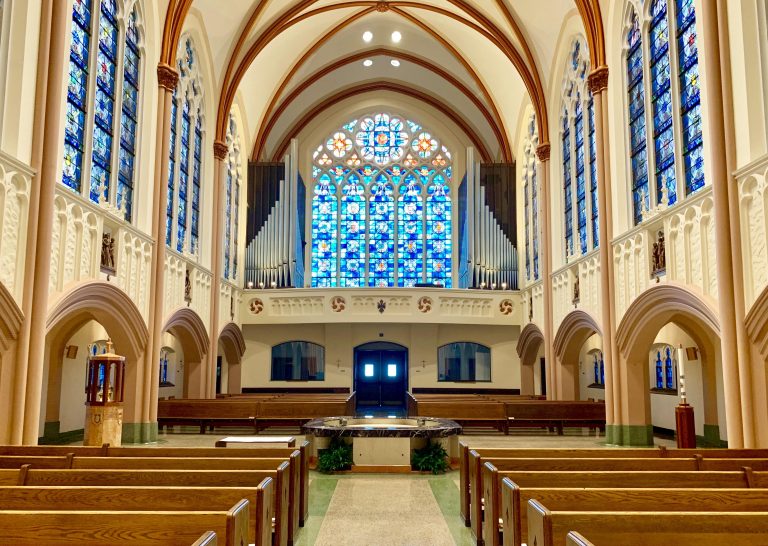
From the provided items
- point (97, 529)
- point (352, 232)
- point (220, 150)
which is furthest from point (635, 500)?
point (352, 232)

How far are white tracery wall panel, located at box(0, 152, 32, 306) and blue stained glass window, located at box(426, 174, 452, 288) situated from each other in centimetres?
1670

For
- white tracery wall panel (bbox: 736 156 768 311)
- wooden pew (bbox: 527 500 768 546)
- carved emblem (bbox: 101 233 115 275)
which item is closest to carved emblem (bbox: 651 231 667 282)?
white tracery wall panel (bbox: 736 156 768 311)

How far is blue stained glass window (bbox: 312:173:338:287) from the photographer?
2455 cm

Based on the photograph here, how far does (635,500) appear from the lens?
14.8 feet

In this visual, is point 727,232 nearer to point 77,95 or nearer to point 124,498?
point 124,498

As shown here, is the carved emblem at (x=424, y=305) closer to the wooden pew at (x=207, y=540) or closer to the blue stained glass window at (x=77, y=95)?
the blue stained glass window at (x=77, y=95)

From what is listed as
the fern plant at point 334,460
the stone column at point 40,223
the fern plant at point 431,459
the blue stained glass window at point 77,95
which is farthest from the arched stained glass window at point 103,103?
the fern plant at point 431,459

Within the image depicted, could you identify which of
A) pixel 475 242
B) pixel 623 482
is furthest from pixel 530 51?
pixel 623 482

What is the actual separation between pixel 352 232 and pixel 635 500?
815 inches

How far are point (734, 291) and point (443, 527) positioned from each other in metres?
5.11

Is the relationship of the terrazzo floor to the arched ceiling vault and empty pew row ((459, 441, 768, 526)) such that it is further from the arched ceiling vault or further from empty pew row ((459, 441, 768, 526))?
the arched ceiling vault

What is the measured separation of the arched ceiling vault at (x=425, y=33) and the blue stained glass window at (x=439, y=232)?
281 centimetres

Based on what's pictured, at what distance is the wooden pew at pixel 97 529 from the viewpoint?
3.52 metres

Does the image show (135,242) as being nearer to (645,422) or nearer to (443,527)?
(443,527)
